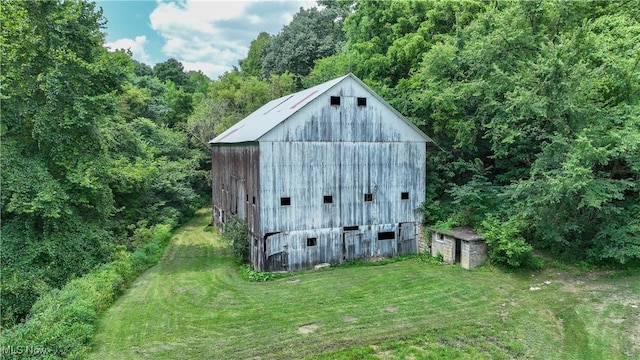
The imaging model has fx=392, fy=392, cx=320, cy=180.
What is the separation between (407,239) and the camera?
1816 centimetres

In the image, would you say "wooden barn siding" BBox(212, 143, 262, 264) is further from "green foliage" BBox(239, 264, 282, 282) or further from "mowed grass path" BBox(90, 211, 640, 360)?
"mowed grass path" BBox(90, 211, 640, 360)

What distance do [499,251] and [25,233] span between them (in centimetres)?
1781

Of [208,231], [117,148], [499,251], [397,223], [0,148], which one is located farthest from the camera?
[208,231]

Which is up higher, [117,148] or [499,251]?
[117,148]

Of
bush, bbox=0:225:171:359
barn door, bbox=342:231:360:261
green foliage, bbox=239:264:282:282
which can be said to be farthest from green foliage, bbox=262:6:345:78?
bush, bbox=0:225:171:359

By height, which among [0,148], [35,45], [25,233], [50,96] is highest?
[35,45]

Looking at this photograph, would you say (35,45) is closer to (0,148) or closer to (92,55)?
(92,55)

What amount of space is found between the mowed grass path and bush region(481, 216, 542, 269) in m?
0.57

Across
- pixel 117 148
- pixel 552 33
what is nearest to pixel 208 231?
pixel 117 148

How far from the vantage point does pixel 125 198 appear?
22.6 meters

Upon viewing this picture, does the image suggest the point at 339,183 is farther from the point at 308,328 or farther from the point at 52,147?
the point at 52,147

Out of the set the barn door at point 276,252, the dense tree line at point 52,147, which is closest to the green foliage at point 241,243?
the barn door at point 276,252

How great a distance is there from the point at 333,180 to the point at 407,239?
4.62 meters

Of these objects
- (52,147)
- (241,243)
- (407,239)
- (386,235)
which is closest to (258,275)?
(241,243)
